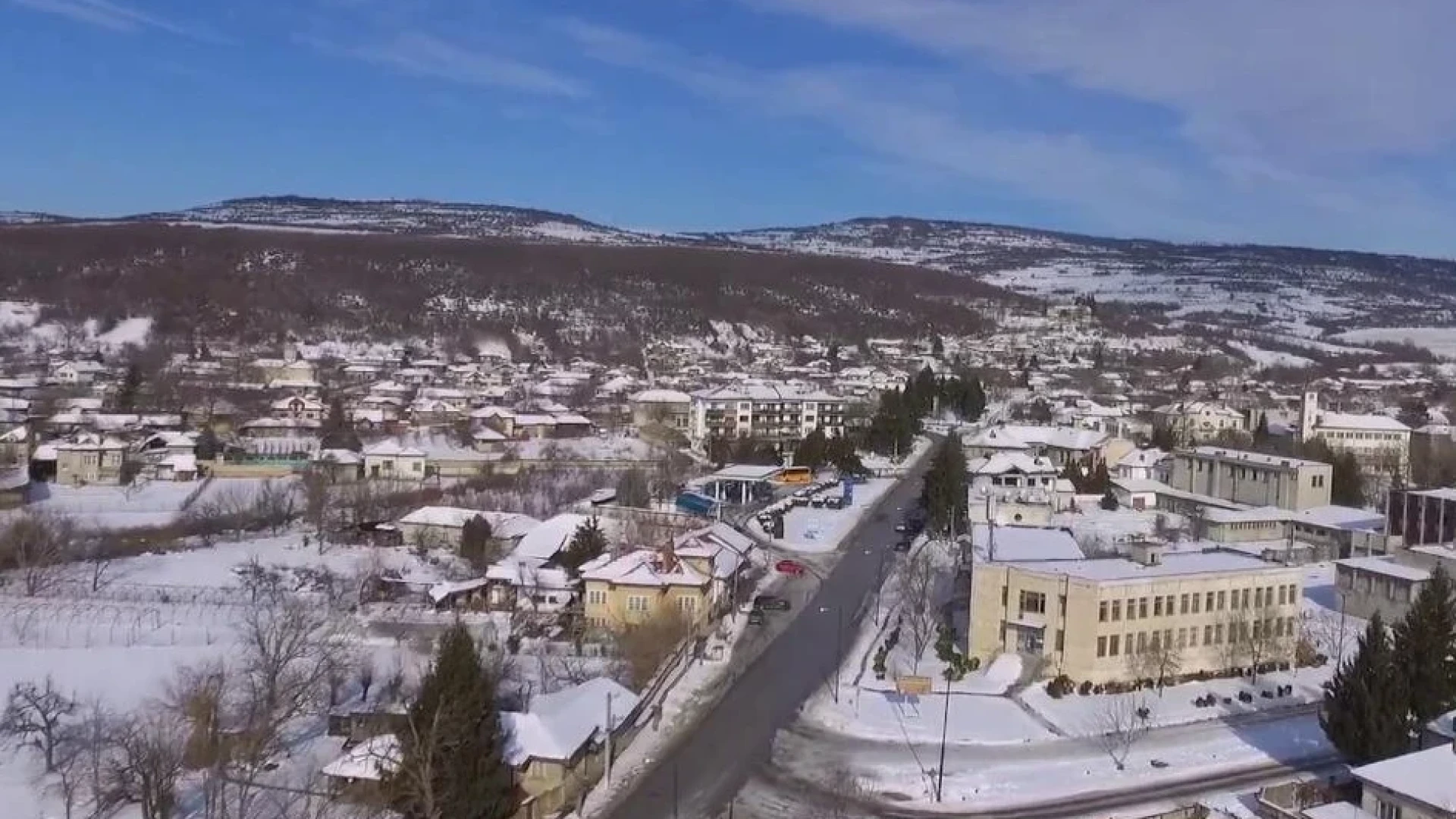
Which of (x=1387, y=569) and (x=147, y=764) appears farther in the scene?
(x=1387, y=569)

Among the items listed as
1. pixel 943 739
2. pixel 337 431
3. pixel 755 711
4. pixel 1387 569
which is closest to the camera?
pixel 943 739

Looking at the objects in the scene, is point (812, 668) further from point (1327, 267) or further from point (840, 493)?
point (1327, 267)

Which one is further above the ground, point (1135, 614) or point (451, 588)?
point (1135, 614)

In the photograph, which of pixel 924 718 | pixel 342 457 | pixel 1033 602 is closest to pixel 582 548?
pixel 1033 602

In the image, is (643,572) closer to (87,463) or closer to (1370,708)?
(1370,708)

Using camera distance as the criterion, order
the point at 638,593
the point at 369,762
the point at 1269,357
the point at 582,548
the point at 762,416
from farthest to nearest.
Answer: the point at 1269,357
the point at 762,416
the point at 582,548
the point at 638,593
the point at 369,762

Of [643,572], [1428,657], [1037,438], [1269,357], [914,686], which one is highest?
[1269,357]
